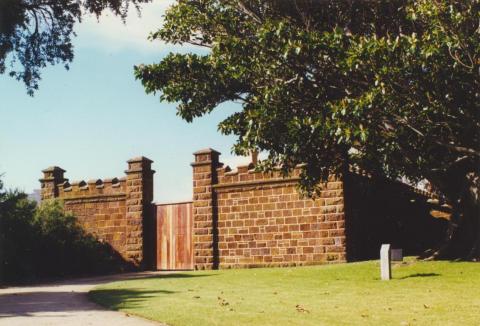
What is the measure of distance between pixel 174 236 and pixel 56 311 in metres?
10.8

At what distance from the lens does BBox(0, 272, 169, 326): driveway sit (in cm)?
738

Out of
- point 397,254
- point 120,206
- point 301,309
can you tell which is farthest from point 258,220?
point 301,309

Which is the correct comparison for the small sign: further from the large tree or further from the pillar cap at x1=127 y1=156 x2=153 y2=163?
the pillar cap at x1=127 y1=156 x2=153 y2=163

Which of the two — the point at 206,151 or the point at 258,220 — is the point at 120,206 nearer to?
the point at 206,151

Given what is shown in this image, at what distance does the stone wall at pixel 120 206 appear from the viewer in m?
19.8

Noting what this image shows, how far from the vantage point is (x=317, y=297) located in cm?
934

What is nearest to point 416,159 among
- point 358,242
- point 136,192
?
point 358,242

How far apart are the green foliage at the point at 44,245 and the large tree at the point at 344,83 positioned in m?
6.20

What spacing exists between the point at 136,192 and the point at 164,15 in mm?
7333

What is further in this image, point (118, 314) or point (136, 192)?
point (136, 192)

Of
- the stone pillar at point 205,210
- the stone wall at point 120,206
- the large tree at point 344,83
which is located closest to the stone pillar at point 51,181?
the stone wall at point 120,206

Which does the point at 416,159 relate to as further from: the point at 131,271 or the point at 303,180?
the point at 131,271

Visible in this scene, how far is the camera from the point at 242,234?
17.6 m

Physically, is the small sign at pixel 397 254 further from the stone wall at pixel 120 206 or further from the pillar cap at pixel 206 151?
the stone wall at pixel 120 206
